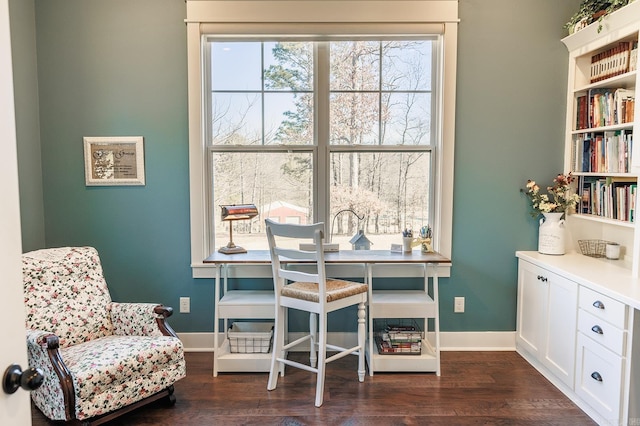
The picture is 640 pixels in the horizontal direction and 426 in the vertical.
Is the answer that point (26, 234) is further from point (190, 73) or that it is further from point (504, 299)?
point (504, 299)

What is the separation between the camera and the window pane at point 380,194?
3326 mm

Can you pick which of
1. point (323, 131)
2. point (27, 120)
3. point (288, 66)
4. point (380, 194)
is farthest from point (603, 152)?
point (27, 120)

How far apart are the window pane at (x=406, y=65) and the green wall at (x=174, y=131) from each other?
26cm

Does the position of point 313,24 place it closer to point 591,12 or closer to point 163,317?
point 591,12

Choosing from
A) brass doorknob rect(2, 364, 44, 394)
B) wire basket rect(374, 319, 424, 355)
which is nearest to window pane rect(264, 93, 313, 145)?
wire basket rect(374, 319, 424, 355)

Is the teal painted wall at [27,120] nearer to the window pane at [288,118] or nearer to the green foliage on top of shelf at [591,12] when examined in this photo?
the window pane at [288,118]

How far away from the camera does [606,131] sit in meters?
2.88

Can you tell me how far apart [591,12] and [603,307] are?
6.39 feet

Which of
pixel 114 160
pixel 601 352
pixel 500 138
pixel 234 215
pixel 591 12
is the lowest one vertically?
pixel 601 352

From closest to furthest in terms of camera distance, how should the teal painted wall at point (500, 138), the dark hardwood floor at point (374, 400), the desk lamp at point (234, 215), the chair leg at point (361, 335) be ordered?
the dark hardwood floor at point (374, 400) < the chair leg at point (361, 335) < the desk lamp at point (234, 215) < the teal painted wall at point (500, 138)

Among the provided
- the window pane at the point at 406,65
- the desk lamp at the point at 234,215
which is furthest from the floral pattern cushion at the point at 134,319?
the window pane at the point at 406,65

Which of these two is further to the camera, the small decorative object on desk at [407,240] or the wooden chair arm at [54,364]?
the small decorative object on desk at [407,240]

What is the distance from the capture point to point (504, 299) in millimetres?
3324

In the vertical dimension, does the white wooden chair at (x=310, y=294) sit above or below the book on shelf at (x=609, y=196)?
below
